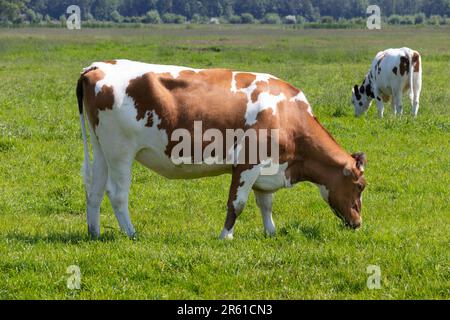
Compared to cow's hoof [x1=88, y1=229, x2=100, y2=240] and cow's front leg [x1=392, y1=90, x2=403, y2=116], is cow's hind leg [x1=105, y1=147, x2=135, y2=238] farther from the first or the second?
cow's front leg [x1=392, y1=90, x2=403, y2=116]

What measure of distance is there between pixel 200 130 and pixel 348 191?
6.35 feet

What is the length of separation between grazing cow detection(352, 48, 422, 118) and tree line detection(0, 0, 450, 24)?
83312 millimetres

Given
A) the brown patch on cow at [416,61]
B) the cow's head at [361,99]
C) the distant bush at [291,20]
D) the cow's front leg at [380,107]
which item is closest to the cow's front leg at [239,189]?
the cow's front leg at [380,107]

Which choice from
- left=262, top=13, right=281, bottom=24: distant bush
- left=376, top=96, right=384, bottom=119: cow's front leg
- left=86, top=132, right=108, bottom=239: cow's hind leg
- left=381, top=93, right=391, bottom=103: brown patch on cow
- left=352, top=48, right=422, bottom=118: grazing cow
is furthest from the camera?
left=262, top=13, right=281, bottom=24: distant bush

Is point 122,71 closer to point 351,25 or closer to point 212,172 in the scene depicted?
point 212,172

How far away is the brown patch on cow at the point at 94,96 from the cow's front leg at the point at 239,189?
5.35 feet

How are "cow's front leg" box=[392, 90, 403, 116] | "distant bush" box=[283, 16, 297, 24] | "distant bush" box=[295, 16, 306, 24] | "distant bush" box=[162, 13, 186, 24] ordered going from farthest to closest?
"distant bush" box=[162, 13, 186, 24] < "distant bush" box=[295, 16, 306, 24] < "distant bush" box=[283, 16, 297, 24] < "cow's front leg" box=[392, 90, 403, 116]

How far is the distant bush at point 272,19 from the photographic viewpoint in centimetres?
11862

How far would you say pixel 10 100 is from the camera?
20.6 metres

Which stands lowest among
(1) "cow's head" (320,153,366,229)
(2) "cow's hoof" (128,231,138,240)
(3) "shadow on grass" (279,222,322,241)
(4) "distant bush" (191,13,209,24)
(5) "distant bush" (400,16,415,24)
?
(4) "distant bush" (191,13,209,24)

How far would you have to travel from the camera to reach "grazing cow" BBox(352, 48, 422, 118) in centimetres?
1986

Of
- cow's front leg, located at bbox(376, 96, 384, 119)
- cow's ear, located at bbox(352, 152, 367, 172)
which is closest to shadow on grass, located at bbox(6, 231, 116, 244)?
cow's ear, located at bbox(352, 152, 367, 172)

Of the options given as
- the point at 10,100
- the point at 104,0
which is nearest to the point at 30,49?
the point at 10,100

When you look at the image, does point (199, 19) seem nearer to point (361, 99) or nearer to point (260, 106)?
point (361, 99)
